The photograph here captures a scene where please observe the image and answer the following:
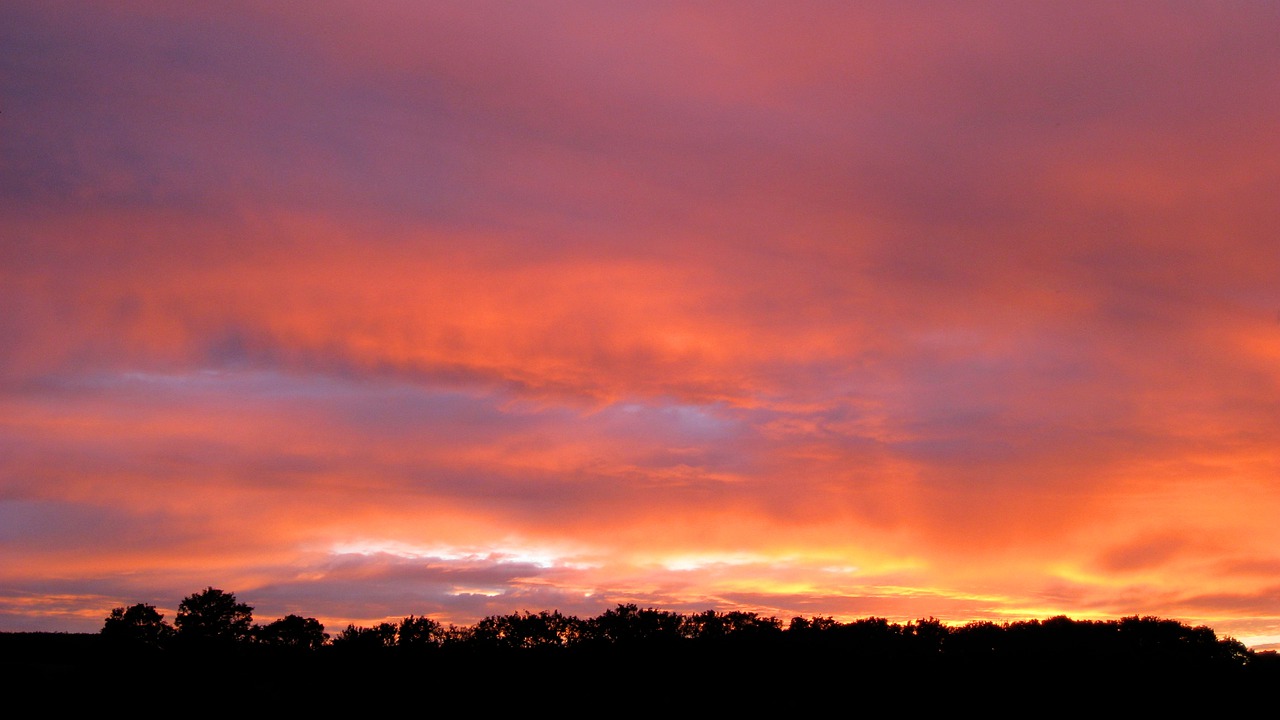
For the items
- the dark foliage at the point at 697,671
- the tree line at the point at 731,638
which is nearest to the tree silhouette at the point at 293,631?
the tree line at the point at 731,638

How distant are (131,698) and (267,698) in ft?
23.6

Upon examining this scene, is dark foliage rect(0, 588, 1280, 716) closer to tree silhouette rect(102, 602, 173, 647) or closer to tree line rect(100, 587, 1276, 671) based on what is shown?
tree line rect(100, 587, 1276, 671)

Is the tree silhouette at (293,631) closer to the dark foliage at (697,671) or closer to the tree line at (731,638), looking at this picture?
the tree line at (731,638)

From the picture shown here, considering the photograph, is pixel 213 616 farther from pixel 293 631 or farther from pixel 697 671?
pixel 697 671

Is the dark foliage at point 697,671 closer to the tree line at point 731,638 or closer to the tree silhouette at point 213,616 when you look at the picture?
the tree line at point 731,638

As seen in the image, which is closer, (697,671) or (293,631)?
(697,671)

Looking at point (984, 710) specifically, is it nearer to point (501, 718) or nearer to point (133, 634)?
point (501, 718)

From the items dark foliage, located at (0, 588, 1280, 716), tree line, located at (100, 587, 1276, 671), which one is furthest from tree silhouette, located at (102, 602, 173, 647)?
dark foliage, located at (0, 588, 1280, 716)

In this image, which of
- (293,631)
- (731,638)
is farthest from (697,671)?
(293,631)

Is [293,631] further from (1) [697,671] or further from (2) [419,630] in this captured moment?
(1) [697,671]

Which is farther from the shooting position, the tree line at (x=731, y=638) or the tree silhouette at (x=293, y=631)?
the tree silhouette at (x=293, y=631)

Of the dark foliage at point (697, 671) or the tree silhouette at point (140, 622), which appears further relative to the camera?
the tree silhouette at point (140, 622)

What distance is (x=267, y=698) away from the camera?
57.2 metres

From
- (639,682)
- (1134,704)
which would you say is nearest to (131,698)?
(639,682)
